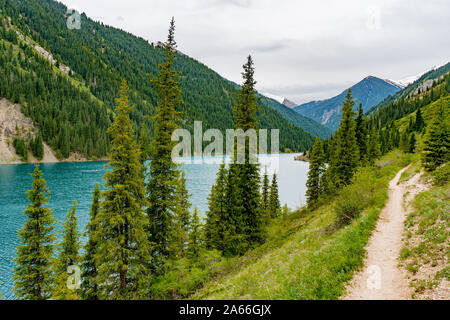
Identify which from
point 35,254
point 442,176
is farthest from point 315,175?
point 35,254

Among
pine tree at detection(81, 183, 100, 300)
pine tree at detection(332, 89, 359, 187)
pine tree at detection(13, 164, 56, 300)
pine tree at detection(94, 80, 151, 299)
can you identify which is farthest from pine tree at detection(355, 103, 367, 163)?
pine tree at detection(13, 164, 56, 300)

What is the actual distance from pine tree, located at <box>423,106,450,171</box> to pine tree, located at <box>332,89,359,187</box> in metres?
10.5

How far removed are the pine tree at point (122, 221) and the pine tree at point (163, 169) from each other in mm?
2808

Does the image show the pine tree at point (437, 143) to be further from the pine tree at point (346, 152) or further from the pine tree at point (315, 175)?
the pine tree at point (315, 175)

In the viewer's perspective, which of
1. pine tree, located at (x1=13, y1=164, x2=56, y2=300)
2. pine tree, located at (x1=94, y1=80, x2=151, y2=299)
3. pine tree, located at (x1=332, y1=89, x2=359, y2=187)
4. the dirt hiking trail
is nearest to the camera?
the dirt hiking trail

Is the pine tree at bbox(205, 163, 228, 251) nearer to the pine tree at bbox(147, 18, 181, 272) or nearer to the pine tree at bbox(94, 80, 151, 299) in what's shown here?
the pine tree at bbox(147, 18, 181, 272)

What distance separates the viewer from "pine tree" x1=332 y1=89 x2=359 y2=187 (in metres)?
33.6

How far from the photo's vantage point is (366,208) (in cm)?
1664

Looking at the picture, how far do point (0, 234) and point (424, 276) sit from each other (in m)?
47.2

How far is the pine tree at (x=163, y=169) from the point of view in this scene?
2034 centimetres

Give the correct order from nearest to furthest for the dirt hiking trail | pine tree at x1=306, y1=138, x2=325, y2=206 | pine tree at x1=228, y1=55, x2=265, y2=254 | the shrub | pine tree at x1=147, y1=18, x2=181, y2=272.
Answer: the dirt hiking trail
the shrub
pine tree at x1=147, y1=18, x2=181, y2=272
pine tree at x1=228, y1=55, x2=265, y2=254
pine tree at x1=306, y1=138, x2=325, y2=206

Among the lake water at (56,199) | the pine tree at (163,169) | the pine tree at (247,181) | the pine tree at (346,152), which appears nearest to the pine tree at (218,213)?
the pine tree at (247,181)

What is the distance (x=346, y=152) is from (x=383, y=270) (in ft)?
91.7
